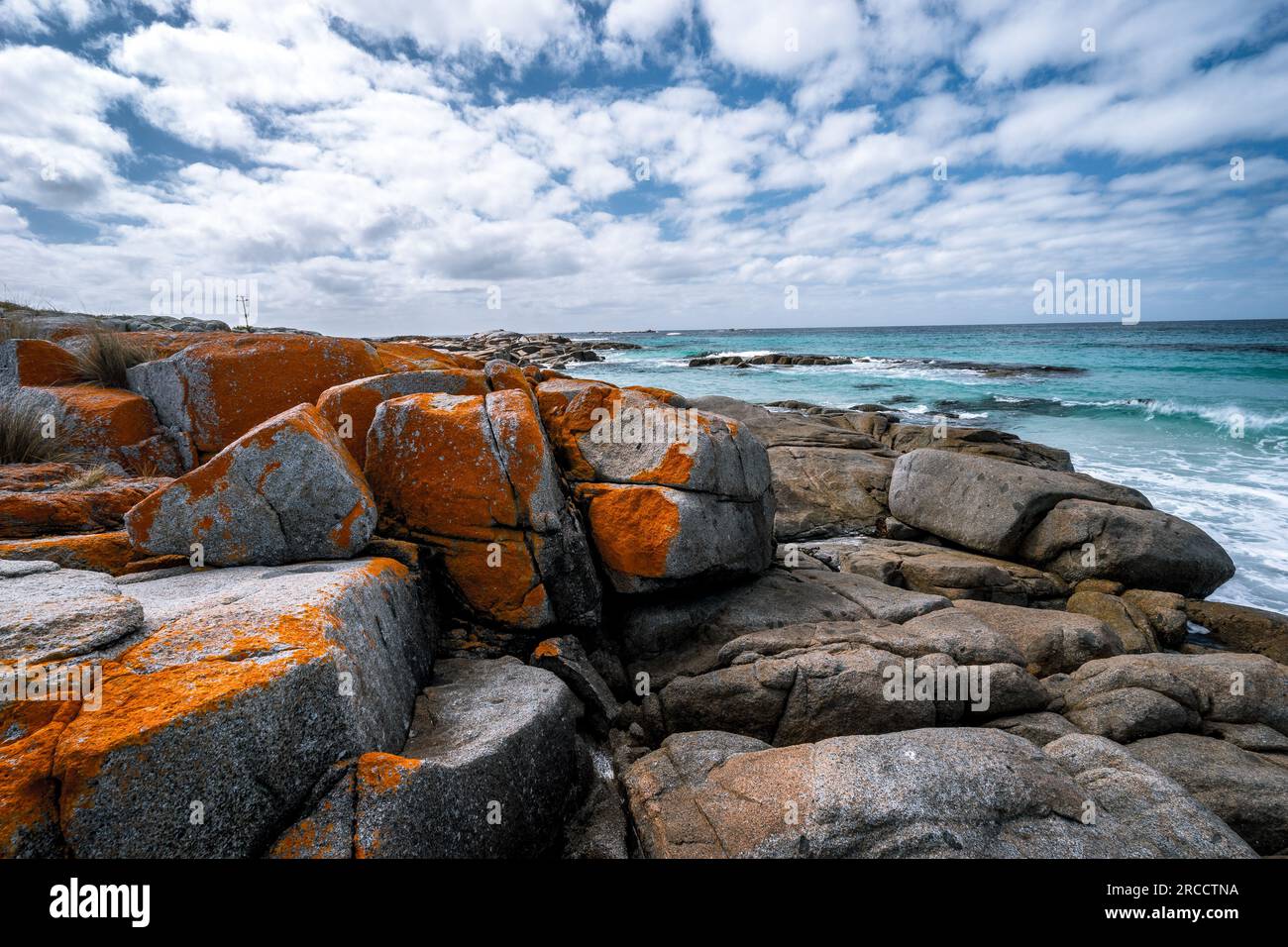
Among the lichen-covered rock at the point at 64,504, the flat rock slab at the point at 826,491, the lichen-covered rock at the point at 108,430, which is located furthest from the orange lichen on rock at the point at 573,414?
the flat rock slab at the point at 826,491

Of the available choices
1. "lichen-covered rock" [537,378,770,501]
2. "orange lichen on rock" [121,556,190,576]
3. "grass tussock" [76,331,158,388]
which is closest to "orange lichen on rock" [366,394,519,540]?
"lichen-covered rock" [537,378,770,501]

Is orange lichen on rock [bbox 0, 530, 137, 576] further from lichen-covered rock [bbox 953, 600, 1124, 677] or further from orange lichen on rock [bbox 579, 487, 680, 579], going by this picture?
lichen-covered rock [bbox 953, 600, 1124, 677]

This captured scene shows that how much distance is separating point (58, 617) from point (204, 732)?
1332 millimetres

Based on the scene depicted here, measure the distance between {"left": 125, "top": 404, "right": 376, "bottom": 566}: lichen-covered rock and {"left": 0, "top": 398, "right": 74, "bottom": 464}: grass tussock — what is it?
118 inches

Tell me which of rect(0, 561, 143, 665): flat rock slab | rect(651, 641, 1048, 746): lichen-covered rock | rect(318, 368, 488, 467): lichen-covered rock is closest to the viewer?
rect(0, 561, 143, 665): flat rock slab

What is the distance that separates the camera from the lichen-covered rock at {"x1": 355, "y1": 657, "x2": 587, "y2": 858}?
3.04 m

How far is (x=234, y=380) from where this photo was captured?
7.01 meters

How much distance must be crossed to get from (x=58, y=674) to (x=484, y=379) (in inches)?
213

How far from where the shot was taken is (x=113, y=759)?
2.51 metres

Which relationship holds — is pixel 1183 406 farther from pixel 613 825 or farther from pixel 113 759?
pixel 113 759

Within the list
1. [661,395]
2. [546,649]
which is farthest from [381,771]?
[661,395]

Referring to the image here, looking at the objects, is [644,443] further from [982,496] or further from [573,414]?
[982,496]

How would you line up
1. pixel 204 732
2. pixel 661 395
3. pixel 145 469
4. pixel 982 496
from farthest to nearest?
Result: pixel 982 496, pixel 661 395, pixel 145 469, pixel 204 732
